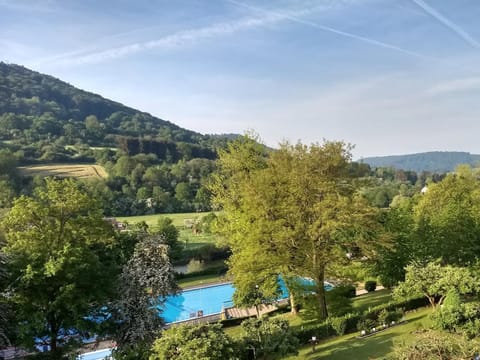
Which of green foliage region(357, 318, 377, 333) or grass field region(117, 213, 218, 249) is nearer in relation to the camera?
green foliage region(357, 318, 377, 333)

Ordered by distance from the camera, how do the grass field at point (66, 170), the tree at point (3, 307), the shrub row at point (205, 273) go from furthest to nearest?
the grass field at point (66, 170) → the shrub row at point (205, 273) → the tree at point (3, 307)

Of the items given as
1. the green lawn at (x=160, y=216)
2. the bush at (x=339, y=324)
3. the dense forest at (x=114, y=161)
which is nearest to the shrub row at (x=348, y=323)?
the bush at (x=339, y=324)

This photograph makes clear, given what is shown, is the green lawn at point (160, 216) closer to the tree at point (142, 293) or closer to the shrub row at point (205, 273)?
the shrub row at point (205, 273)

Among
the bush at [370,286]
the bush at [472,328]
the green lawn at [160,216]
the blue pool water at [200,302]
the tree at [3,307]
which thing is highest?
the tree at [3,307]

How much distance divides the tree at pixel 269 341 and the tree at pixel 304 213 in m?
6.33

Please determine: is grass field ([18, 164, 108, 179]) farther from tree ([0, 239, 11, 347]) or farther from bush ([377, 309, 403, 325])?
bush ([377, 309, 403, 325])

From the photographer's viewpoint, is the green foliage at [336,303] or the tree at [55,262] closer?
the tree at [55,262]

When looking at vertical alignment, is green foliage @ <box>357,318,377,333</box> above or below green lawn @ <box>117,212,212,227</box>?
above

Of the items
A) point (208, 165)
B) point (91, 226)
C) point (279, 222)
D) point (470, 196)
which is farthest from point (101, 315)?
point (208, 165)

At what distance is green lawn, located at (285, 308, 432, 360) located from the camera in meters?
14.5

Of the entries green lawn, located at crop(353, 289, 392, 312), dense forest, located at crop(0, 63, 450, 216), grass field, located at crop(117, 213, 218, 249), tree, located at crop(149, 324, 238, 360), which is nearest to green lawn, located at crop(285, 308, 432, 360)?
tree, located at crop(149, 324, 238, 360)

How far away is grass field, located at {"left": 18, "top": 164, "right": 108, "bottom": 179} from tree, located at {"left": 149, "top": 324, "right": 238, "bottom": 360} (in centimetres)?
8543

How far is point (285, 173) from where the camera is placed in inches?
787

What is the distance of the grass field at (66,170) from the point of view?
89.1 m
